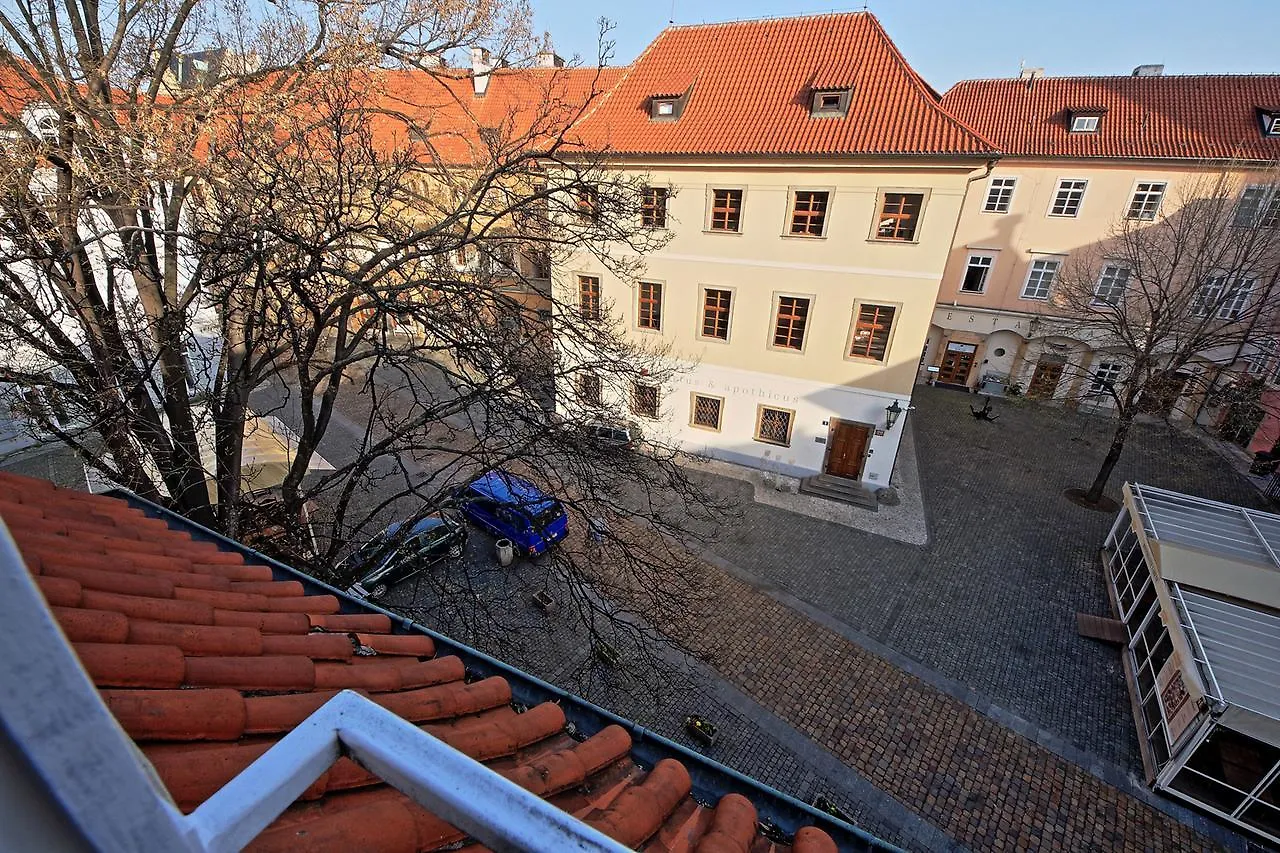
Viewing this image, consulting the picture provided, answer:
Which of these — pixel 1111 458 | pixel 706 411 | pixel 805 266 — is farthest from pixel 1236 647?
pixel 706 411

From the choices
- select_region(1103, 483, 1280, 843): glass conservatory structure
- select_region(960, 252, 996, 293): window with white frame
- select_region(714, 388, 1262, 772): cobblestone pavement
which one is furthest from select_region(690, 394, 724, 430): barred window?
select_region(960, 252, 996, 293): window with white frame

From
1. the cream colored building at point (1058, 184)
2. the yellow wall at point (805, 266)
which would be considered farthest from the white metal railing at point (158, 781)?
the cream colored building at point (1058, 184)

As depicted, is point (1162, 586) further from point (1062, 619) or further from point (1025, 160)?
point (1025, 160)

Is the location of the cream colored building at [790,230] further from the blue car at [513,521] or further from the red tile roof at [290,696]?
the red tile roof at [290,696]

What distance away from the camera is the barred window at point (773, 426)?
628 inches

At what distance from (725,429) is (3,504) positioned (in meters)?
14.7

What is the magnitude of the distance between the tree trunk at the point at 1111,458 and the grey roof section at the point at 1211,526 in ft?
8.54

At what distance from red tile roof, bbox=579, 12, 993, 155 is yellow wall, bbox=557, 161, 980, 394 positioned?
0.59 meters

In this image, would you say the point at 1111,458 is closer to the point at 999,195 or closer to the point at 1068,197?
the point at 1068,197

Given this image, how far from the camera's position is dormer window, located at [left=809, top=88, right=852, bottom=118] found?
13445mm

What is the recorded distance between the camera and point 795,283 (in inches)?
567

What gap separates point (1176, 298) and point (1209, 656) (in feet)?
31.1

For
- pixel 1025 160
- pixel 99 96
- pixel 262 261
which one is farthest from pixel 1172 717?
pixel 1025 160

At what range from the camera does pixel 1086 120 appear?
66.2ft
